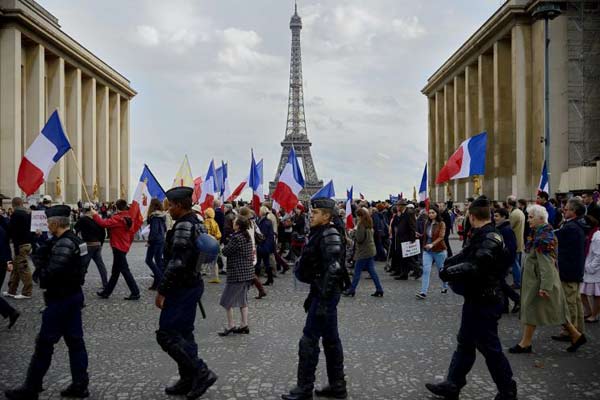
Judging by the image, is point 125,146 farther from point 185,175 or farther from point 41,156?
point 41,156

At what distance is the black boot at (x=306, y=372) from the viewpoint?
213 inches

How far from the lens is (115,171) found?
56812 mm

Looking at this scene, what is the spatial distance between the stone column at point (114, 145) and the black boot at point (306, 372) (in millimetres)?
Result: 52424

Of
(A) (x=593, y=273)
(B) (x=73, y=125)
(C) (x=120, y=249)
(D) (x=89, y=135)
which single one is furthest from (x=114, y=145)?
(A) (x=593, y=273)

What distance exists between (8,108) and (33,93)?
3.80 m

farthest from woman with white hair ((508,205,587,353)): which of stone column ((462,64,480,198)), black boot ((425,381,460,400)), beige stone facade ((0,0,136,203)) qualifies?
stone column ((462,64,480,198))

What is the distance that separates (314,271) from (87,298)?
6923 mm

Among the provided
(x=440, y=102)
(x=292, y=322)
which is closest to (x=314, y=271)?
(x=292, y=322)

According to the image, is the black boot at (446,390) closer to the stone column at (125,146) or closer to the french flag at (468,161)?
the french flag at (468,161)

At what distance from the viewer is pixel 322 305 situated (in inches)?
212

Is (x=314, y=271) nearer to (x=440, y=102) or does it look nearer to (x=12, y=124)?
(x=12, y=124)

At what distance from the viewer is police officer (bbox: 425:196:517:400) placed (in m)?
5.22

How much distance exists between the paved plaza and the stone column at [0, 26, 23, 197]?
2656 centimetres

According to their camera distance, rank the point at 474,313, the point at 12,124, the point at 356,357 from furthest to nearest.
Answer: the point at 12,124 → the point at 356,357 → the point at 474,313
